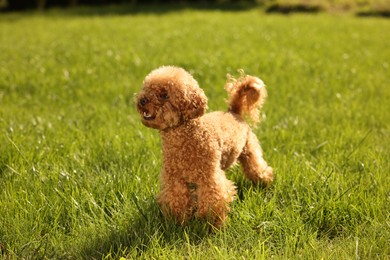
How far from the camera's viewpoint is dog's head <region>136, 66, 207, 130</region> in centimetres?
301

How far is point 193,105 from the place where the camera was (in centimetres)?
306

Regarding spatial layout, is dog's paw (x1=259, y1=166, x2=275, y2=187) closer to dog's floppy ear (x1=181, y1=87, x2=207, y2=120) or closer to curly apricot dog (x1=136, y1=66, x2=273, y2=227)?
curly apricot dog (x1=136, y1=66, x2=273, y2=227)

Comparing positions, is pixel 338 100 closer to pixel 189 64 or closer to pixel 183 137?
pixel 189 64

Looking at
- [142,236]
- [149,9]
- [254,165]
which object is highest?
[149,9]

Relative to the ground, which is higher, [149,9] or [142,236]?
[149,9]

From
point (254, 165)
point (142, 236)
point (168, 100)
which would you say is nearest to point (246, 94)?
point (254, 165)

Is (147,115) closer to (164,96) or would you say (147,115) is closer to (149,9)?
(164,96)

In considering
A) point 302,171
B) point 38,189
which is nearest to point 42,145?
point 38,189

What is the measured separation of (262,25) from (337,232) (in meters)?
12.5

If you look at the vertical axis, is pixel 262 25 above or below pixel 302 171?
above

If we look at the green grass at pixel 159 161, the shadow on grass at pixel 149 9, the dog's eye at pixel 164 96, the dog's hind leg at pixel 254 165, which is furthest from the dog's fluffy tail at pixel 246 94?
the shadow on grass at pixel 149 9

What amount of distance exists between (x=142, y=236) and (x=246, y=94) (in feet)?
5.08

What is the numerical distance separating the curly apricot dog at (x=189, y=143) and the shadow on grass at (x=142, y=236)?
0.09 m

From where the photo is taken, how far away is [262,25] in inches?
590
